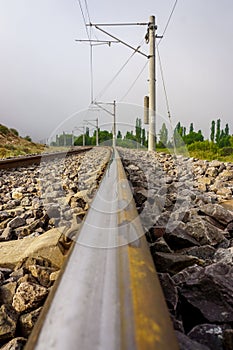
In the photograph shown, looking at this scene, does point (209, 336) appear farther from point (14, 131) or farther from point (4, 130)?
point (14, 131)

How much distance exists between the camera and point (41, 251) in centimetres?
125

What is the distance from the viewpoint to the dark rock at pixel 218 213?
1.82 m

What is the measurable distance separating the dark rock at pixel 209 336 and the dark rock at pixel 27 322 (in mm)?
422

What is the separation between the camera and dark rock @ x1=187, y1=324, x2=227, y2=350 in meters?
0.67

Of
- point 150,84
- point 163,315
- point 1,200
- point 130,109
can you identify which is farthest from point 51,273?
point 150,84

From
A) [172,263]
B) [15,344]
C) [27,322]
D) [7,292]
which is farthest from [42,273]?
[172,263]

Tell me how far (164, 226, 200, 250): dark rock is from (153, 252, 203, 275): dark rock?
272mm

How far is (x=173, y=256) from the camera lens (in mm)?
1170

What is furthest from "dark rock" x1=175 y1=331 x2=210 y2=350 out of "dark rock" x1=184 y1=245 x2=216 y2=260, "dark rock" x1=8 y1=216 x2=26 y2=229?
"dark rock" x1=8 y1=216 x2=26 y2=229

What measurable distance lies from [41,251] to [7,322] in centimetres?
39

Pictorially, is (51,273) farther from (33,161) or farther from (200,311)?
(33,161)

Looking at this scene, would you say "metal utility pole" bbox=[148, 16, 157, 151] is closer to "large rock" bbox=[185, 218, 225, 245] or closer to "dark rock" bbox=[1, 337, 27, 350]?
"large rock" bbox=[185, 218, 225, 245]

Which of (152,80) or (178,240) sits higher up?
(152,80)

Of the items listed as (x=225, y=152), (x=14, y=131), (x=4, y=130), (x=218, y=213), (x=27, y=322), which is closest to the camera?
(x=27, y=322)
